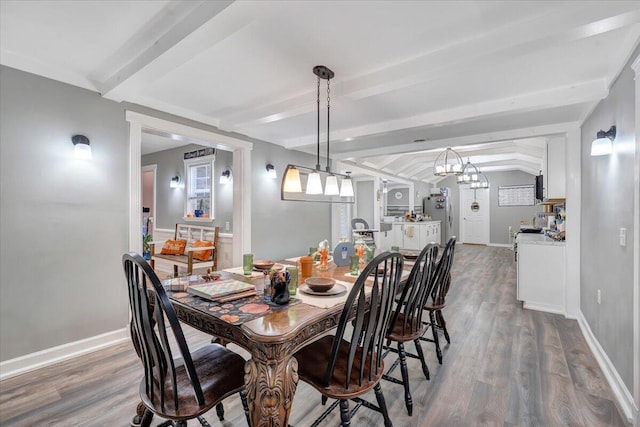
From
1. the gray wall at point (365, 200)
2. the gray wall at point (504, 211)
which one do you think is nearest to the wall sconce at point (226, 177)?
the gray wall at point (365, 200)

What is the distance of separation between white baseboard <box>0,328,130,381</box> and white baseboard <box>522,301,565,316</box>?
4479mm

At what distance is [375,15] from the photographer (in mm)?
1686

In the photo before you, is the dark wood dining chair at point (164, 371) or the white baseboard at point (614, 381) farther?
the white baseboard at point (614, 381)

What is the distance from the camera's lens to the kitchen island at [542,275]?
142 inches

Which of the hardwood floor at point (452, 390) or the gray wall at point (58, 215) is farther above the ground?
the gray wall at point (58, 215)

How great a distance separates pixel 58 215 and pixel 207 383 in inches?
80.8

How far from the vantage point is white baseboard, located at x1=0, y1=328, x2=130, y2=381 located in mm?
2201

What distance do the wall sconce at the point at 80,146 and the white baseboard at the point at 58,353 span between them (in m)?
1.55

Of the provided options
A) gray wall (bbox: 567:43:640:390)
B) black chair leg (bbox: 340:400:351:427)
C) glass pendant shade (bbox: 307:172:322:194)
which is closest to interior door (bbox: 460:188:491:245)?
gray wall (bbox: 567:43:640:390)

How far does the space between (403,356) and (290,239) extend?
292 centimetres

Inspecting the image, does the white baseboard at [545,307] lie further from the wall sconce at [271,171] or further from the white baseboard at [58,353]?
the white baseboard at [58,353]

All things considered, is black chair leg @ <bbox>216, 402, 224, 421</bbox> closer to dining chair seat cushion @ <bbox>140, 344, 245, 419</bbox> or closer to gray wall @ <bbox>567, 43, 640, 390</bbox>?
dining chair seat cushion @ <bbox>140, 344, 245, 419</bbox>

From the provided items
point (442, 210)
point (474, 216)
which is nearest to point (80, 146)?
point (442, 210)

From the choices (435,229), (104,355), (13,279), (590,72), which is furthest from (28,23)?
(435,229)
